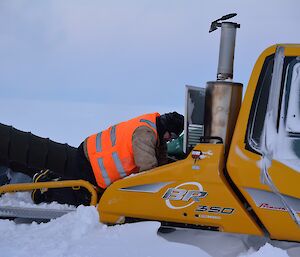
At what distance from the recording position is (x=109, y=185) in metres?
4.78

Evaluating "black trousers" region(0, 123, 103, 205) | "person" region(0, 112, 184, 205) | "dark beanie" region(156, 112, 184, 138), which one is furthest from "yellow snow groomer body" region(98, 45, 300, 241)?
"black trousers" region(0, 123, 103, 205)

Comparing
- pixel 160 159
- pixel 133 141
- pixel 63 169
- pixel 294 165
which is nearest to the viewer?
pixel 294 165

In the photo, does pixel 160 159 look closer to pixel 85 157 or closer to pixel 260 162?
pixel 85 157

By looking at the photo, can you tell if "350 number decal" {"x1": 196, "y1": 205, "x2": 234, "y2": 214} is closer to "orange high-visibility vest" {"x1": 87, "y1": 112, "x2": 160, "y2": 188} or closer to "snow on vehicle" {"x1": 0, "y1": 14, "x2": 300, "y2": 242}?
"snow on vehicle" {"x1": 0, "y1": 14, "x2": 300, "y2": 242}

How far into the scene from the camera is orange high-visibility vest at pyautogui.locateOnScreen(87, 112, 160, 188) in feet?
15.3

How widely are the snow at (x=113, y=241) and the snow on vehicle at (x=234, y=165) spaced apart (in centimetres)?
15

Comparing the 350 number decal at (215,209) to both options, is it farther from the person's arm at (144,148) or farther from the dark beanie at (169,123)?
the dark beanie at (169,123)

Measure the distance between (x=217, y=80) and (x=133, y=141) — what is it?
3.14ft

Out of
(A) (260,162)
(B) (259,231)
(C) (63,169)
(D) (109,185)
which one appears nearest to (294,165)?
(A) (260,162)

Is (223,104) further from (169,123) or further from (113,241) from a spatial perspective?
(113,241)

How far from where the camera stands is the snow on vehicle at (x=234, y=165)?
12.5 feet

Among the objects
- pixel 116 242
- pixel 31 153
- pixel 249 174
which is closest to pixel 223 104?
pixel 249 174

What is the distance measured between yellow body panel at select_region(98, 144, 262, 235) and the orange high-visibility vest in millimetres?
331

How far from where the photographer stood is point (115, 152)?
4719 millimetres
